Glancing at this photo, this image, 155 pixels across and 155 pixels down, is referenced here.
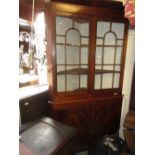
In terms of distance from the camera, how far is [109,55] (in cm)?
216

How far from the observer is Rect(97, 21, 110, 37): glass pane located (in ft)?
6.47

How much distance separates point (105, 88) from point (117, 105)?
0.99 feet

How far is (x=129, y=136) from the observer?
1680 mm

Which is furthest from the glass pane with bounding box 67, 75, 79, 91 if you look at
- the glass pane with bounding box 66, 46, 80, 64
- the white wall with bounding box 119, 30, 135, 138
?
the white wall with bounding box 119, 30, 135, 138

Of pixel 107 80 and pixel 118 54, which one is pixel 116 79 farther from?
pixel 118 54

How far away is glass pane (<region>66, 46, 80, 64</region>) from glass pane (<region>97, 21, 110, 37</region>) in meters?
0.32

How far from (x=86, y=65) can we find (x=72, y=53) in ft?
0.71

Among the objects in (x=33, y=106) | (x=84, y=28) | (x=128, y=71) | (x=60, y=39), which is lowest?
(x=33, y=106)

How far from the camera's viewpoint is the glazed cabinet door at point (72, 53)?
5.98ft

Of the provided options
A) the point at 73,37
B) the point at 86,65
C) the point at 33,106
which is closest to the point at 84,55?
the point at 86,65

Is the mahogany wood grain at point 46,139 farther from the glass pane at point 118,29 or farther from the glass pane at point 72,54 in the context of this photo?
the glass pane at point 118,29
